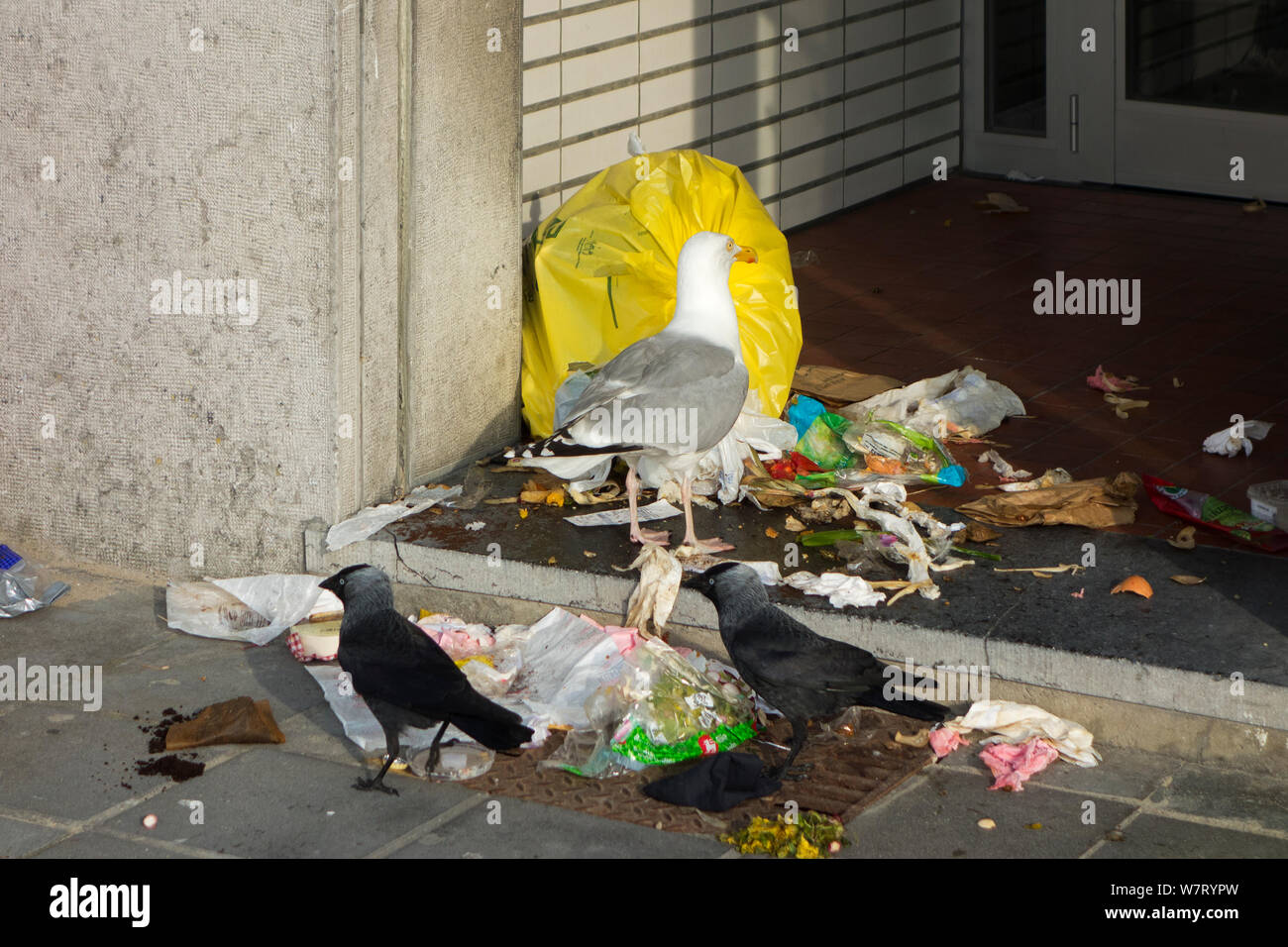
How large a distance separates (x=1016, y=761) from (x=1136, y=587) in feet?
2.79

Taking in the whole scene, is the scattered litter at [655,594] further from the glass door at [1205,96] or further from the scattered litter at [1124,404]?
the glass door at [1205,96]

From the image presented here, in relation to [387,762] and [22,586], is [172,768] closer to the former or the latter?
[387,762]

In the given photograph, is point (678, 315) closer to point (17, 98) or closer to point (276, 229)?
point (276, 229)

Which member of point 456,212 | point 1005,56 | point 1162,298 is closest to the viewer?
point 456,212

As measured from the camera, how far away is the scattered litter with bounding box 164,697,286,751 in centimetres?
476

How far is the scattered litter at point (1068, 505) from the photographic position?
5645 millimetres

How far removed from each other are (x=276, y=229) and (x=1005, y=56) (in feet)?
21.4

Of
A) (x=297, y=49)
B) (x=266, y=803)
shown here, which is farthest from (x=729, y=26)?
(x=266, y=803)

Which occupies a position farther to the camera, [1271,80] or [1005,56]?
[1005,56]

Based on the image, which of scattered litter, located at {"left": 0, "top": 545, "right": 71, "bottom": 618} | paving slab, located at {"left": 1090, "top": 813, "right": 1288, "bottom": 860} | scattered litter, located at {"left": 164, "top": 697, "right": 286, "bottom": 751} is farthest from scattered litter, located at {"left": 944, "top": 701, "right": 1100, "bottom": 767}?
scattered litter, located at {"left": 0, "top": 545, "right": 71, "bottom": 618}

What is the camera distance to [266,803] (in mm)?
4430

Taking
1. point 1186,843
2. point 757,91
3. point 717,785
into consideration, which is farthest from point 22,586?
point 757,91

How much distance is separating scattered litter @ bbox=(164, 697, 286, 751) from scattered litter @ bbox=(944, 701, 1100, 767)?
6.36 ft

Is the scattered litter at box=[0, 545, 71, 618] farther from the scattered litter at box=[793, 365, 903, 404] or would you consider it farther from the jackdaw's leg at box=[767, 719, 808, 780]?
the scattered litter at box=[793, 365, 903, 404]
